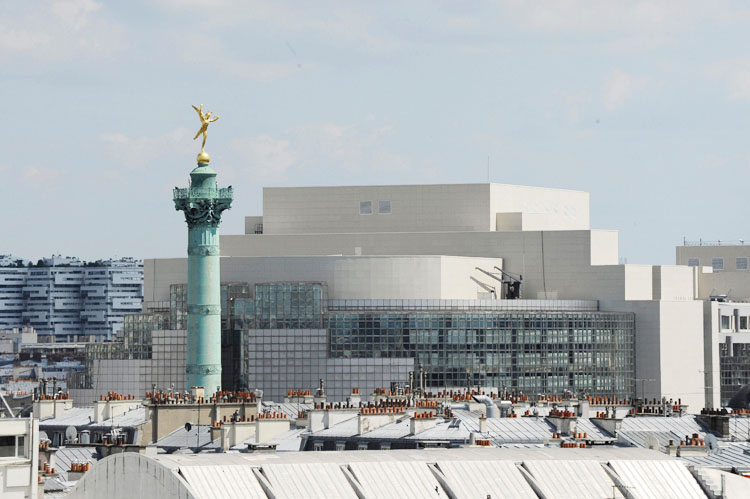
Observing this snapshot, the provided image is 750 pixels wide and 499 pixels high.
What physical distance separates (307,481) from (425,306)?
110m

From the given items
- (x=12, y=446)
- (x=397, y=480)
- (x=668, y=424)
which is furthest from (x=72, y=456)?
(x=12, y=446)

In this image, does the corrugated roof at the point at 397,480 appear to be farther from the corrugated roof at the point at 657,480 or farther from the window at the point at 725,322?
the window at the point at 725,322

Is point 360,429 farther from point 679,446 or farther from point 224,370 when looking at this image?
point 224,370

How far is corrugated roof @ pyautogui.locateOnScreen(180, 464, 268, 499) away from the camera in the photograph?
6806 cm

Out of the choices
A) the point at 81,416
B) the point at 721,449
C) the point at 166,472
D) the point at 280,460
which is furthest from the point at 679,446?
the point at 81,416

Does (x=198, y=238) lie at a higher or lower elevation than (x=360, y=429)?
higher

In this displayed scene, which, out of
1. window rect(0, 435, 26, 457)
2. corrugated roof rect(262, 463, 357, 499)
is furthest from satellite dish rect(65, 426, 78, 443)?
window rect(0, 435, 26, 457)

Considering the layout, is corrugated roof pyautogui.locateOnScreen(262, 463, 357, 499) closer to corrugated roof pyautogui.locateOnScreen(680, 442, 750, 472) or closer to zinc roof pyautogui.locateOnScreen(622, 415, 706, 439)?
corrugated roof pyautogui.locateOnScreen(680, 442, 750, 472)

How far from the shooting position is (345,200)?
197 meters

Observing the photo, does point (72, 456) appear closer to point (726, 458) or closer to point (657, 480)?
point (726, 458)

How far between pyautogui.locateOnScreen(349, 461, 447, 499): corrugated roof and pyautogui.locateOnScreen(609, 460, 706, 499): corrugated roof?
7238mm

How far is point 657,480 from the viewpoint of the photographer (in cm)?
7644

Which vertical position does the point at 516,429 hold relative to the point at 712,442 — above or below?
above

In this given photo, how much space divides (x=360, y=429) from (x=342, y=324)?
7762 cm
